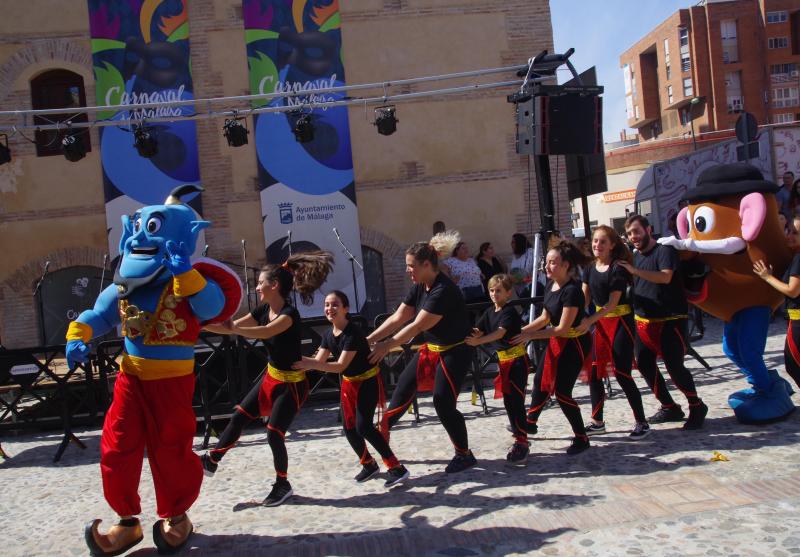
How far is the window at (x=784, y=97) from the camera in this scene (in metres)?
49.5

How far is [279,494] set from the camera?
4.83 meters

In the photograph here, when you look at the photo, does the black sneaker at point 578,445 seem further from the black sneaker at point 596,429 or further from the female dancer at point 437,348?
the female dancer at point 437,348

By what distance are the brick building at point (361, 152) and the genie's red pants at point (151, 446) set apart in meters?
9.85

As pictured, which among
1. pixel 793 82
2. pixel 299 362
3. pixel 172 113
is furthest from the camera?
pixel 793 82

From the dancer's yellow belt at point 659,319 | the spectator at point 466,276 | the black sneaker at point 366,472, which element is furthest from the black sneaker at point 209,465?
the spectator at point 466,276

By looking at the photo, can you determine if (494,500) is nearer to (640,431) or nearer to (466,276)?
(640,431)

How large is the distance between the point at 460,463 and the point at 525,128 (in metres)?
4.45

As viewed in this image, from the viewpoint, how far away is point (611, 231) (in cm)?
562

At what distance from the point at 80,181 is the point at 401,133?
6.29 m

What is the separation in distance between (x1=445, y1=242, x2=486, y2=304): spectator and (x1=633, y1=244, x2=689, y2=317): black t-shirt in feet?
11.9

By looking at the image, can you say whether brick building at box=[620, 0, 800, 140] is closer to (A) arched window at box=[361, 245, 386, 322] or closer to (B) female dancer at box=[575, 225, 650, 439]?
(A) arched window at box=[361, 245, 386, 322]

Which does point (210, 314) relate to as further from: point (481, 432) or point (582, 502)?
point (481, 432)

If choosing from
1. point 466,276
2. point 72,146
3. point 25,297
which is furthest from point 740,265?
point 25,297

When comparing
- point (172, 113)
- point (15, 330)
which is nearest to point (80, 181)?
point (172, 113)
